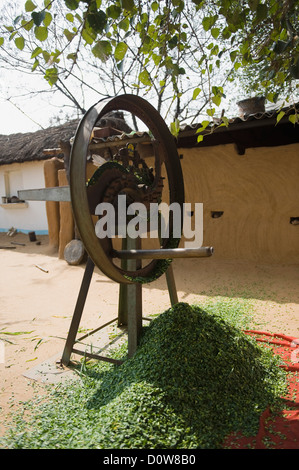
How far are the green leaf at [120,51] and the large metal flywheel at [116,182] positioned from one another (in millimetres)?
256

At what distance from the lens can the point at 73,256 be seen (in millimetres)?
6422

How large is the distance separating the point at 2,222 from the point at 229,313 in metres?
9.59

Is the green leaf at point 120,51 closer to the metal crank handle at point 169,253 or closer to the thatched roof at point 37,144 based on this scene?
the metal crank handle at point 169,253

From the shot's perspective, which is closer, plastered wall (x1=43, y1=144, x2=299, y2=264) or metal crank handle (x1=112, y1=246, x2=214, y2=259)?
metal crank handle (x1=112, y1=246, x2=214, y2=259)

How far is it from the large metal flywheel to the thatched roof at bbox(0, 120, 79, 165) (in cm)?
736

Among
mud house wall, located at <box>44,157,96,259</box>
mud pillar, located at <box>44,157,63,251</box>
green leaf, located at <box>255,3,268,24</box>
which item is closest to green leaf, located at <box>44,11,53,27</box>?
green leaf, located at <box>255,3,268,24</box>

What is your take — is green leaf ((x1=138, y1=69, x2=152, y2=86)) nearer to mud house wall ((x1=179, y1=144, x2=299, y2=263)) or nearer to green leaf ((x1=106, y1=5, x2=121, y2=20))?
green leaf ((x1=106, y1=5, x2=121, y2=20))

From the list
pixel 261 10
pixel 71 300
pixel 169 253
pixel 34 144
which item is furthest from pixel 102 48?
pixel 34 144

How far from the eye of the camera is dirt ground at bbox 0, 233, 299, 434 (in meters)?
2.99

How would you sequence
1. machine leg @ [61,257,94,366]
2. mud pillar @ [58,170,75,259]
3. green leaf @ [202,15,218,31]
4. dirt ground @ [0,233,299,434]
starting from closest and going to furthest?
green leaf @ [202,15,218,31] → machine leg @ [61,257,94,366] → dirt ground @ [0,233,299,434] → mud pillar @ [58,170,75,259]

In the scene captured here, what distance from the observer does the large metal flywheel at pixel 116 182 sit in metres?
1.96

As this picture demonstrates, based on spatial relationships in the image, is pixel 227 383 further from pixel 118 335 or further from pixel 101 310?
pixel 101 310

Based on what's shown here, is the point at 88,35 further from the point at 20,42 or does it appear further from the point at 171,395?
the point at 171,395

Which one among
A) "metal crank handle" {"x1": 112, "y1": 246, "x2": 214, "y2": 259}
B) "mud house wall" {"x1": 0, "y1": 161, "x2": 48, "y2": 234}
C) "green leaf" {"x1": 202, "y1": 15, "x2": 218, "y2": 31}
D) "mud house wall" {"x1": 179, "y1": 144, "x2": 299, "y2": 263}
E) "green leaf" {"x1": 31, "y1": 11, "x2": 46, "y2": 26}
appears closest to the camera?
"green leaf" {"x1": 31, "y1": 11, "x2": 46, "y2": 26}
